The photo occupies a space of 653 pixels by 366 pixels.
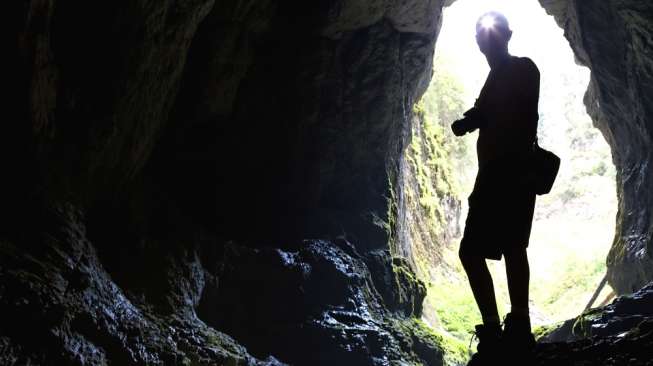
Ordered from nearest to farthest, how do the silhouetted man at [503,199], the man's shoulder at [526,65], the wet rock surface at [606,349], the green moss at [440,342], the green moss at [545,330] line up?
the wet rock surface at [606,349], the silhouetted man at [503,199], the man's shoulder at [526,65], the green moss at [440,342], the green moss at [545,330]

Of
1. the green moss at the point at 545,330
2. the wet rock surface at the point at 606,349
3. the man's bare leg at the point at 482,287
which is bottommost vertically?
the wet rock surface at the point at 606,349

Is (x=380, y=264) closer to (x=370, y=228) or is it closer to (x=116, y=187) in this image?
(x=370, y=228)

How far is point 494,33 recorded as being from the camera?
4320 mm

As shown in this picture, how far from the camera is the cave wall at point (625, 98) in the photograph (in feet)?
35.0

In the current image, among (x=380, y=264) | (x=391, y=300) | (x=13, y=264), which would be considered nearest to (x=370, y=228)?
(x=380, y=264)

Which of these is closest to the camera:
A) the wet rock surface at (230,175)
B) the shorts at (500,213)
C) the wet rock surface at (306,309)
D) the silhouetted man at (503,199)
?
the silhouetted man at (503,199)

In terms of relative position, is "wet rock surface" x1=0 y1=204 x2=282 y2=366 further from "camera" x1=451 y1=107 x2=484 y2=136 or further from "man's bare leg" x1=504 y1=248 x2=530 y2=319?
"camera" x1=451 y1=107 x2=484 y2=136

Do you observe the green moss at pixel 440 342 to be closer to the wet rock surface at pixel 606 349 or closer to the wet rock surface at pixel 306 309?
the wet rock surface at pixel 306 309

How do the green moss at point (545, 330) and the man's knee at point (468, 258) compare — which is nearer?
the man's knee at point (468, 258)

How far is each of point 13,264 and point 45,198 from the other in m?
1.09

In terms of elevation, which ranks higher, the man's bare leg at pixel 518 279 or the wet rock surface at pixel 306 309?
the wet rock surface at pixel 306 309

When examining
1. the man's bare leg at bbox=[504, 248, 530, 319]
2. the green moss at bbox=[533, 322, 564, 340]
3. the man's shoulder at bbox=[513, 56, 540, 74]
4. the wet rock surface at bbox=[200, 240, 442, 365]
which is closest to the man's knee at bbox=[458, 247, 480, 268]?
the man's bare leg at bbox=[504, 248, 530, 319]

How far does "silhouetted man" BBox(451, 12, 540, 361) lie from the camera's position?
12.2 ft

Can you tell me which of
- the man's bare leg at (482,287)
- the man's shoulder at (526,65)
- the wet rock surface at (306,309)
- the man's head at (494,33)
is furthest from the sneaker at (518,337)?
the wet rock surface at (306,309)
